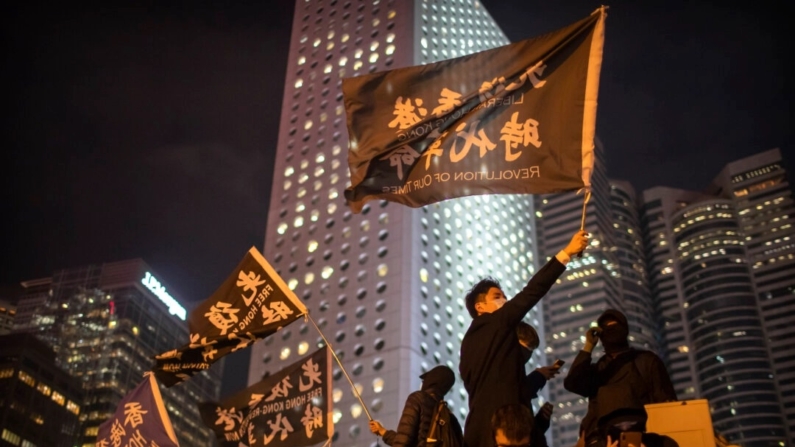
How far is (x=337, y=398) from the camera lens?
43.6 metres

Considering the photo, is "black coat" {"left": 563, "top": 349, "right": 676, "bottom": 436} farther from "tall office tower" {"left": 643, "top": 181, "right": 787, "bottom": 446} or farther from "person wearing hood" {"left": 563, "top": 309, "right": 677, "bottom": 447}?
"tall office tower" {"left": 643, "top": 181, "right": 787, "bottom": 446}

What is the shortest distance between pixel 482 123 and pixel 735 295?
364 feet

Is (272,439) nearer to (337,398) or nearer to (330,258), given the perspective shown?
(337,398)

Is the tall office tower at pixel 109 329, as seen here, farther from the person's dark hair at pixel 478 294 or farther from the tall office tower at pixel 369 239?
the person's dark hair at pixel 478 294

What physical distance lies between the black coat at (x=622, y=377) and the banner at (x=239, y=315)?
449cm

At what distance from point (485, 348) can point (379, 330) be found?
133 ft

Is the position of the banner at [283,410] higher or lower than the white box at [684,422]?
higher

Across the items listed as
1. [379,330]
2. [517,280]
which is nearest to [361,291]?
[379,330]

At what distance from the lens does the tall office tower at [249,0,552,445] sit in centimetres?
4388

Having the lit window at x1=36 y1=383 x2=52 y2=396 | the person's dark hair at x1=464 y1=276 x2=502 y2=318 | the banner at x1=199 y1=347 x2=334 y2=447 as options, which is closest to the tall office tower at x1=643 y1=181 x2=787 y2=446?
the lit window at x1=36 y1=383 x2=52 y2=396

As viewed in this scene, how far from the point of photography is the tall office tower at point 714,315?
326ft

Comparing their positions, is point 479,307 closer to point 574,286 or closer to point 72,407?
point 72,407

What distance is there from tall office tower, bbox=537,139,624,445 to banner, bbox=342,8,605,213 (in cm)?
9452

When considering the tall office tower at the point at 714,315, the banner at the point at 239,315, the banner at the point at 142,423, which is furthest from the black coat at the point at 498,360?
the tall office tower at the point at 714,315
